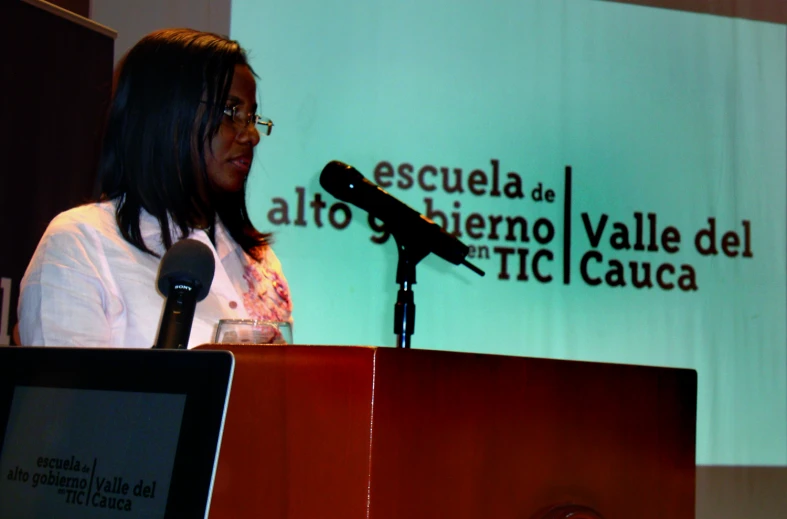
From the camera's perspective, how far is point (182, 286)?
850mm

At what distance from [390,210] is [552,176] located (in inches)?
80.6

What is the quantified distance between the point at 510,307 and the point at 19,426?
8.54 ft

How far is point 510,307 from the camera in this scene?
3219mm

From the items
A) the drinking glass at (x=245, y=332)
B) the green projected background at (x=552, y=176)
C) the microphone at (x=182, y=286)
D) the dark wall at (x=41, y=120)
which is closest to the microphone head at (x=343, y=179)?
the drinking glass at (x=245, y=332)

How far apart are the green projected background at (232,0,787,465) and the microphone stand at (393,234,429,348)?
1566 mm

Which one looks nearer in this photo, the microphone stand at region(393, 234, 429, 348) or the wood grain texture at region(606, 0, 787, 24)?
the microphone stand at region(393, 234, 429, 348)

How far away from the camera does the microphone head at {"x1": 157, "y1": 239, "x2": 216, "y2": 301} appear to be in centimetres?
86

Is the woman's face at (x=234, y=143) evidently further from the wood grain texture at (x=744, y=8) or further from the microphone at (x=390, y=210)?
the wood grain texture at (x=744, y=8)

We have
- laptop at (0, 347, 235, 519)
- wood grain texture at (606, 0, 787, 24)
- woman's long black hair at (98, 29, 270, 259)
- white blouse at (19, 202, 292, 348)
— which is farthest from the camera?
wood grain texture at (606, 0, 787, 24)

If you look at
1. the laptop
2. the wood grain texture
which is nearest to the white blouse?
the laptop

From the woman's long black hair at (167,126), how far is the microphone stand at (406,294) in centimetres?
38

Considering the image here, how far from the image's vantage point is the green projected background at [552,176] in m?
3.03

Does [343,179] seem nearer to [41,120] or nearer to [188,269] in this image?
[188,269]

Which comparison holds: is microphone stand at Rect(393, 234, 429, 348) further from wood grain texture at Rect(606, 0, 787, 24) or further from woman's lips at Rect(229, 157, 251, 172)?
wood grain texture at Rect(606, 0, 787, 24)
